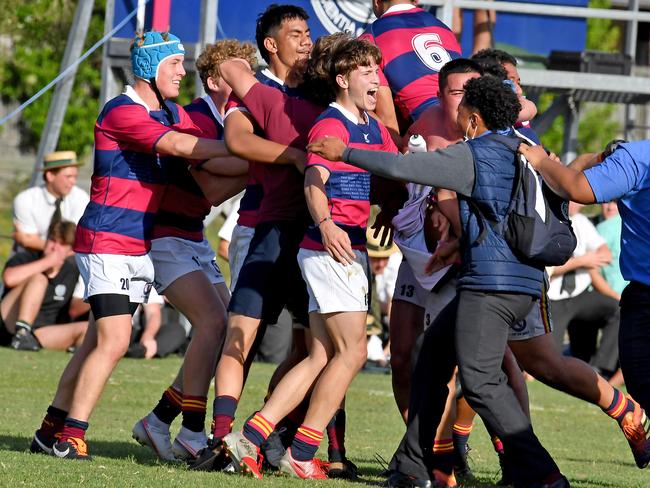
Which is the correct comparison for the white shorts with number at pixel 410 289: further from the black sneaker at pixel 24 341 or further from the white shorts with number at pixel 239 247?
the black sneaker at pixel 24 341

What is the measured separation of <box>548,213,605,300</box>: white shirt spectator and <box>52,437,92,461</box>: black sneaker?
7930 millimetres

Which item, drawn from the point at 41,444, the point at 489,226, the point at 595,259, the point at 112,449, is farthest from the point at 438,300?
the point at 595,259

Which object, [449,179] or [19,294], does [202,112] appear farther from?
[19,294]

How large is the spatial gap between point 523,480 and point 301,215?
1.82 m

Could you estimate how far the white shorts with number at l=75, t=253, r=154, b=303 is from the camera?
6777mm

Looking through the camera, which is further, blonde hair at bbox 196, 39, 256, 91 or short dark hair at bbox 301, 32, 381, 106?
blonde hair at bbox 196, 39, 256, 91

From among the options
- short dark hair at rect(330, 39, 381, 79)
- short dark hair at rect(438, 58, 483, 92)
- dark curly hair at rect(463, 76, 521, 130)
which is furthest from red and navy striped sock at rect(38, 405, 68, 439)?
dark curly hair at rect(463, 76, 521, 130)

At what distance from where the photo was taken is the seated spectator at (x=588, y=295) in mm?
13773

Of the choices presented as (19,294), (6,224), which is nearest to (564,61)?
(19,294)

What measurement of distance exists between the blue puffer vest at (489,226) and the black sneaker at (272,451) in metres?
1.61

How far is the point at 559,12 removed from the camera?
12.7m

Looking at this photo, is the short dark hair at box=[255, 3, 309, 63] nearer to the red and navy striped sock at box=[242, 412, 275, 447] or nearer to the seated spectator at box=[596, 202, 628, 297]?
the red and navy striped sock at box=[242, 412, 275, 447]

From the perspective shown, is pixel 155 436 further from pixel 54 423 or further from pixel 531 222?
pixel 531 222

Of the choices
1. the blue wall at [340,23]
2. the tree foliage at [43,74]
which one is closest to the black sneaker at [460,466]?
the blue wall at [340,23]
